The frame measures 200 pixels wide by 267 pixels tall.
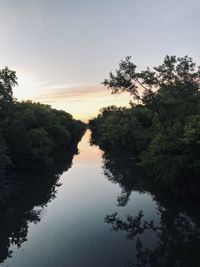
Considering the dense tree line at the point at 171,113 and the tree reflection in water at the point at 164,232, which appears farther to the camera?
the dense tree line at the point at 171,113

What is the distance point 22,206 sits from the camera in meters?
42.8

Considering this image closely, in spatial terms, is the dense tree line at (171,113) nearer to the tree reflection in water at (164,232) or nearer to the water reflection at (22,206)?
the tree reflection in water at (164,232)

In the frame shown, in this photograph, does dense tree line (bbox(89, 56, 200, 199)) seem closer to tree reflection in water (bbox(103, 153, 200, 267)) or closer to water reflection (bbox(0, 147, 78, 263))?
tree reflection in water (bbox(103, 153, 200, 267))

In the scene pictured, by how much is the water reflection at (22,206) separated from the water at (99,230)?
8cm

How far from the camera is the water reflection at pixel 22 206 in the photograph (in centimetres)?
3200

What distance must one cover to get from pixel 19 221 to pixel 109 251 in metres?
12.4

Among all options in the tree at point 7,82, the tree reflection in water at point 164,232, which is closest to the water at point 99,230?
the tree reflection in water at point 164,232

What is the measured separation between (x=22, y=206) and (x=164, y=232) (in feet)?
55.7

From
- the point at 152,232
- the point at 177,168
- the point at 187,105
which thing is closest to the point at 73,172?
the point at 187,105

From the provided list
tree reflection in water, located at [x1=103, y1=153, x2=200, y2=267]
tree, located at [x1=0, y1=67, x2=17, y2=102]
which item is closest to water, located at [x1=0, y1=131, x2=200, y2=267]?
tree reflection in water, located at [x1=103, y1=153, x2=200, y2=267]

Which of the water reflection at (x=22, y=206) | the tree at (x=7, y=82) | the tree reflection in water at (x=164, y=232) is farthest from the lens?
the tree at (x=7, y=82)

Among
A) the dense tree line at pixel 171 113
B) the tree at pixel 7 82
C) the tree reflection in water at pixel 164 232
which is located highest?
the tree at pixel 7 82

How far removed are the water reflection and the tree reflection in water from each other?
720 cm

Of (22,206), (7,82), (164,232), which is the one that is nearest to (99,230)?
(164,232)
